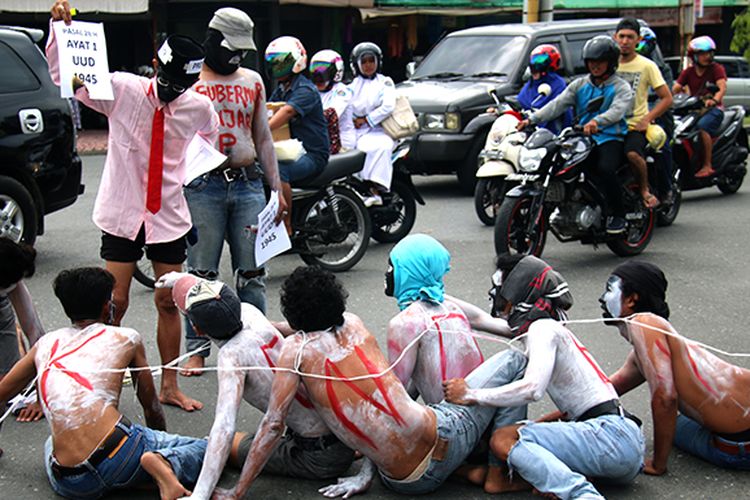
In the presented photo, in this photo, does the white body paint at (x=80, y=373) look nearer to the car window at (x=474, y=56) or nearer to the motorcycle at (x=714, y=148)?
the motorcycle at (x=714, y=148)

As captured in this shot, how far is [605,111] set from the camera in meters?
7.77

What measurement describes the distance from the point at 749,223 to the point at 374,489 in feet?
23.0

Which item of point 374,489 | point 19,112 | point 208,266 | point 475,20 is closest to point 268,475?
point 374,489

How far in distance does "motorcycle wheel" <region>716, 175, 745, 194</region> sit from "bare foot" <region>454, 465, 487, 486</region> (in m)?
8.15

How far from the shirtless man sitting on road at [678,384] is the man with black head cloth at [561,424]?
167 millimetres

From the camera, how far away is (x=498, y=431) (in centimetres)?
394

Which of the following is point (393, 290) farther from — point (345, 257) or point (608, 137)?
point (608, 137)

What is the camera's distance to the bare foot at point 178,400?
16.0 ft

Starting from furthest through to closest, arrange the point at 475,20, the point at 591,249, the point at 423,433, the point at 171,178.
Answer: the point at 475,20, the point at 591,249, the point at 171,178, the point at 423,433

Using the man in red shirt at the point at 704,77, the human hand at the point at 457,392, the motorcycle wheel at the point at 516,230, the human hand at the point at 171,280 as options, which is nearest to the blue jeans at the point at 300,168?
the motorcycle wheel at the point at 516,230

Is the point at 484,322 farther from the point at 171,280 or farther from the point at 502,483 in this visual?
the point at 171,280

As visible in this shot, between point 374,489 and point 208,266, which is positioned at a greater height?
point 208,266

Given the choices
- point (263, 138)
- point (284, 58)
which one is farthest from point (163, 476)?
point (284, 58)

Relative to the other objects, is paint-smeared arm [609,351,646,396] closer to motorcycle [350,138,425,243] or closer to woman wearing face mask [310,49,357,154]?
motorcycle [350,138,425,243]
